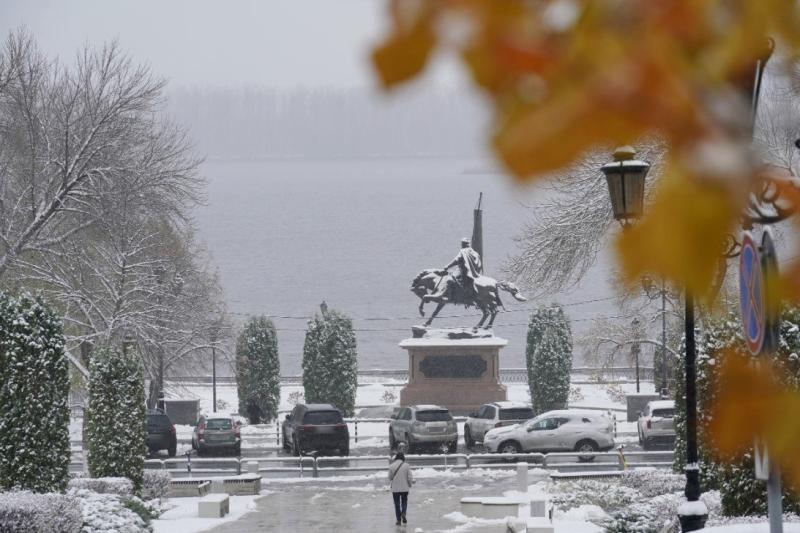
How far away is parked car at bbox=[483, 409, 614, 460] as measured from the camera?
102 feet

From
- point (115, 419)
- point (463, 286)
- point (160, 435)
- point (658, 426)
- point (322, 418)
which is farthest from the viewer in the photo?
point (463, 286)

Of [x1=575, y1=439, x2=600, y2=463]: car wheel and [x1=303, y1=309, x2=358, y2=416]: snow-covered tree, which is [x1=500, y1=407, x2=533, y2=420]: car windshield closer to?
[x1=575, y1=439, x2=600, y2=463]: car wheel

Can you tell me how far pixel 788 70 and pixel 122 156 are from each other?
32.1m

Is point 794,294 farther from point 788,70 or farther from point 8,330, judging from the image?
point 8,330

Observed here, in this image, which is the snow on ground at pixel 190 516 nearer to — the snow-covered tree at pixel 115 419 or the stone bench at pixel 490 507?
the snow-covered tree at pixel 115 419

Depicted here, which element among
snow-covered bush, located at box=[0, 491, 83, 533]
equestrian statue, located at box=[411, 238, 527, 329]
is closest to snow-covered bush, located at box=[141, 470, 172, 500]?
snow-covered bush, located at box=[0, 491, 83, 533]

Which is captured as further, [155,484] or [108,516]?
[155,484]

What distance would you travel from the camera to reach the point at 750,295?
13.7 feet

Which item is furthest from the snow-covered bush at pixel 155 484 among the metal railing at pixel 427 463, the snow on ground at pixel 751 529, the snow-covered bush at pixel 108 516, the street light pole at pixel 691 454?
the snow on ground at pixel 751 529

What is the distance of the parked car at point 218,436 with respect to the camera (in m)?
33.9

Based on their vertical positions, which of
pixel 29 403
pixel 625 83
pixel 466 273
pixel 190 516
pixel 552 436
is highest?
pixel 466 273

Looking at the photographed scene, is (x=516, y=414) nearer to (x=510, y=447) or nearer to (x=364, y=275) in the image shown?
(x=510, y=447)

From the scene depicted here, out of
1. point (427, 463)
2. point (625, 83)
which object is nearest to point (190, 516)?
point (427, 463)

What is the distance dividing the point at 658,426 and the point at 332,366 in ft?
51.0
